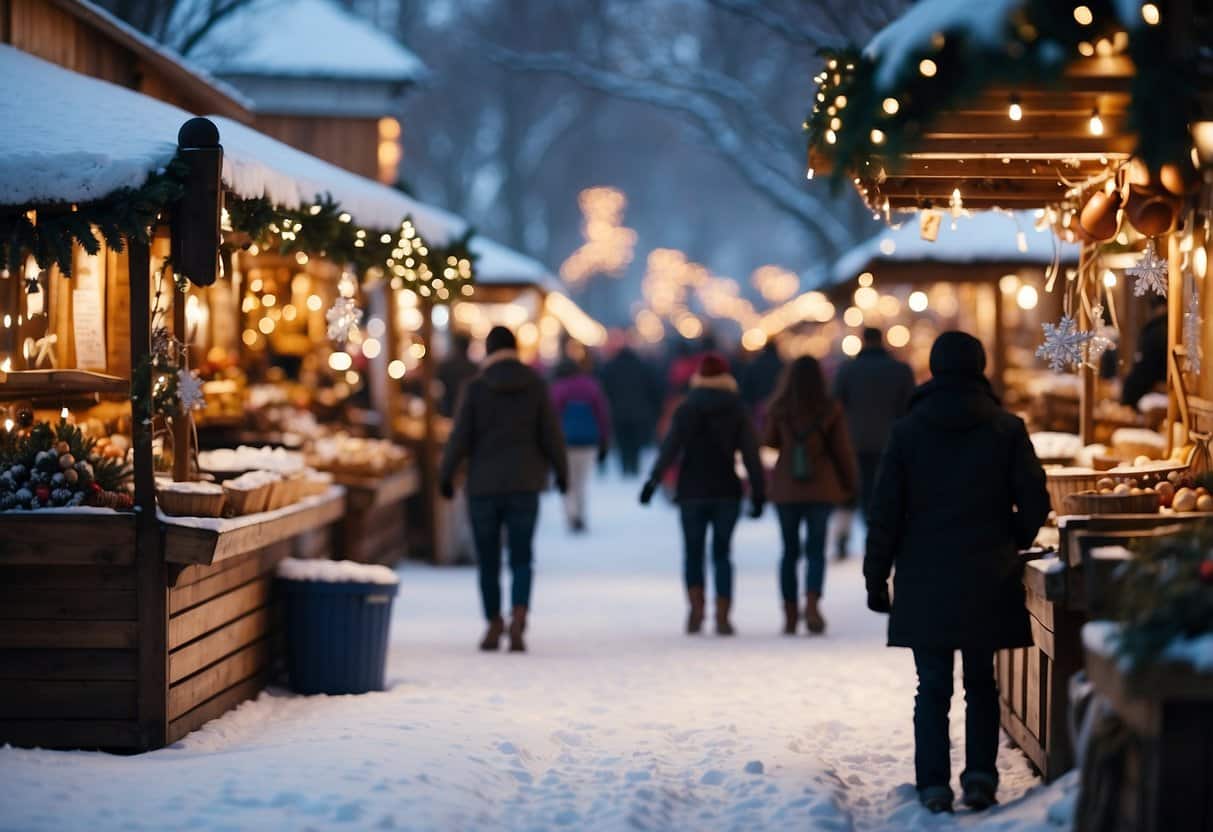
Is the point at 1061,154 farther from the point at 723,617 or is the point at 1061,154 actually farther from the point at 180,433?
the point at 723,617

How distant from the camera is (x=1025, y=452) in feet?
22.1

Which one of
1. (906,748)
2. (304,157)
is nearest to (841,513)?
(304,157)

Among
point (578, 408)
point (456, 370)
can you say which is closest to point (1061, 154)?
point (578, 408)

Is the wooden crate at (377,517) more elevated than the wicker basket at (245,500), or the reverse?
the wicker basket at (245,500)

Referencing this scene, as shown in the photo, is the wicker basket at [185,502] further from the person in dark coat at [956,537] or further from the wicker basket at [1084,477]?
the wicker basket at [1084,477]

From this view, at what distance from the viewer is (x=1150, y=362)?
36.2 ft

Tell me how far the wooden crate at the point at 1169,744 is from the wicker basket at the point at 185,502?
14.8 ft

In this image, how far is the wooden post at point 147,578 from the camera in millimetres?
7887

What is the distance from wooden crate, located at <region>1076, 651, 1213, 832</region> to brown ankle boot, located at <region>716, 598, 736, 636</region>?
22.1 ft

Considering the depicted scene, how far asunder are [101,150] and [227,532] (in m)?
1.85

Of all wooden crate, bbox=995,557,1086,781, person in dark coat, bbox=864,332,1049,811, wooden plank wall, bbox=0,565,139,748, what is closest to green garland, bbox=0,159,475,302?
wooden plank wall, bbox=0,565,139,748

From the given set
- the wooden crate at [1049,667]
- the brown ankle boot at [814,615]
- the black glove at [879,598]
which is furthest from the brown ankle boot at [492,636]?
the black glove at [879,598]

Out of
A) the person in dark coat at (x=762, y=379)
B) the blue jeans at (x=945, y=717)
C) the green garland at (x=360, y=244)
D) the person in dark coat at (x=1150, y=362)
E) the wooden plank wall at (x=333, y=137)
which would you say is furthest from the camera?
the wooden plank wall at (x=333, y=137)

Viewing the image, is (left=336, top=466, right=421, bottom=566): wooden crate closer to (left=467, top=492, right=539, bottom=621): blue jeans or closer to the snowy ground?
the snowy ground
